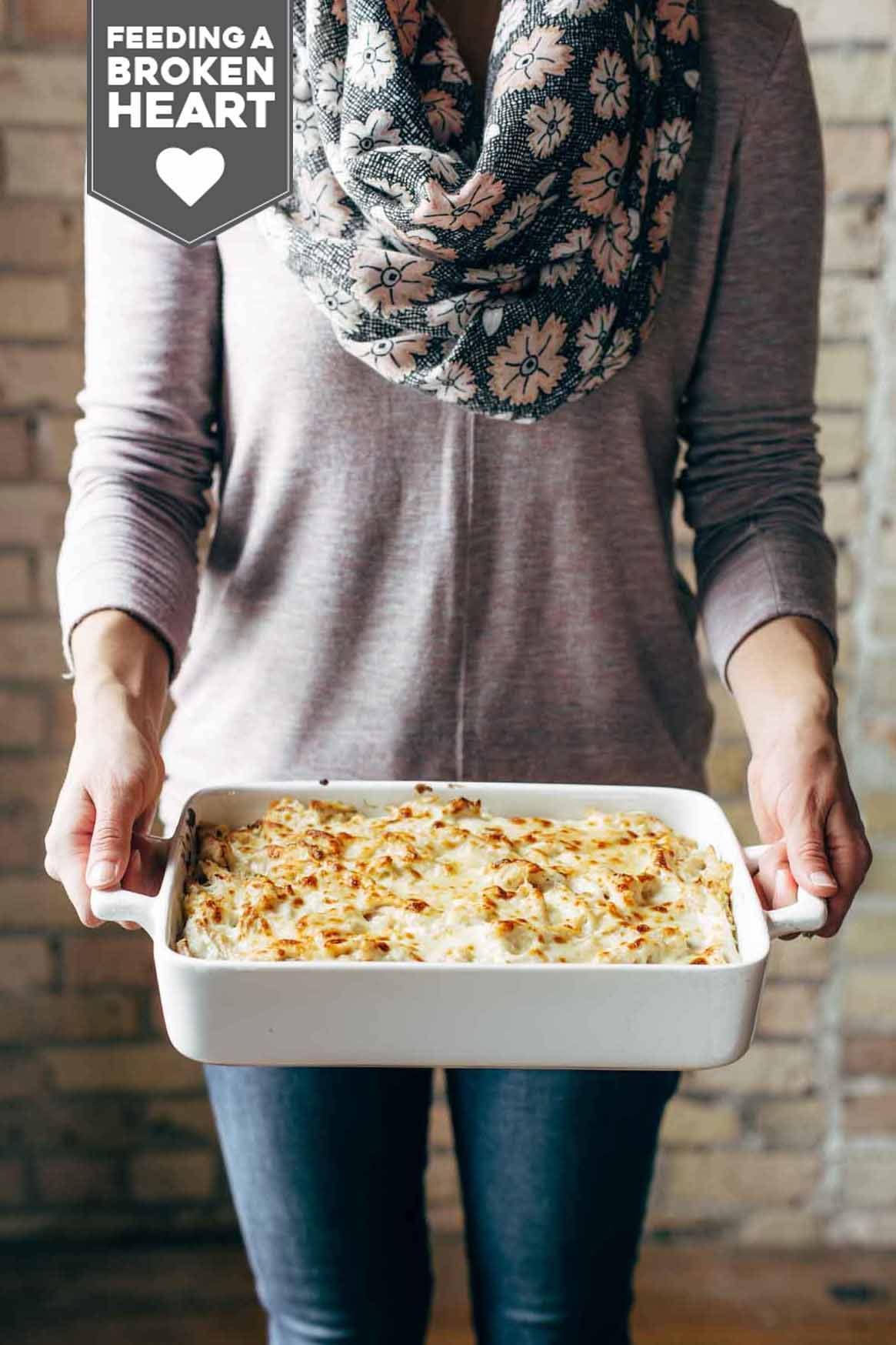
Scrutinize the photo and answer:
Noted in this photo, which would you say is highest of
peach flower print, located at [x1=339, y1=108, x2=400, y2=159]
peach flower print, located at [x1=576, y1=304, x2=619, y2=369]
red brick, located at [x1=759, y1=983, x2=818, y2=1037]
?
peach flower print, located at [x1=339, y1=108, x2=400, y2=159]

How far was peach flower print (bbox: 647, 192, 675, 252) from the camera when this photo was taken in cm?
89

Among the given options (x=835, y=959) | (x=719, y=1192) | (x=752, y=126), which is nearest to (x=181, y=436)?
(x=752, y=126)

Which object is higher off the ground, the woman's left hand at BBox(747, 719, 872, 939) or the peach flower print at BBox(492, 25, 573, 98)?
the peach flower print at BBox(492, 25, 573, 98)

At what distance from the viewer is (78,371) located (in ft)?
4.43

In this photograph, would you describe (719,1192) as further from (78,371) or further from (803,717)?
(78,371)

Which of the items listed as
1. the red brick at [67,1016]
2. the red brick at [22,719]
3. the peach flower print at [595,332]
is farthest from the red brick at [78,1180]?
the peach flower print at [595,332]

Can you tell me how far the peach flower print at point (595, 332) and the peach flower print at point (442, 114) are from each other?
0.14m

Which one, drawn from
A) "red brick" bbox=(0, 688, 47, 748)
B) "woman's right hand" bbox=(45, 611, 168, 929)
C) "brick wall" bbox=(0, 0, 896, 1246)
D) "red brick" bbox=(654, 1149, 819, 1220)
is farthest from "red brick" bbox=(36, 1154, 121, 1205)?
"woman's right hand" bbox=(45, 611, 168, 929)

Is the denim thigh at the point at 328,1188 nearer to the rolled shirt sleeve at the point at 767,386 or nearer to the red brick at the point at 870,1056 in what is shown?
the rolled shirt sleeve at the point at 767,386

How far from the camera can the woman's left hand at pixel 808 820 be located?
2.49ft

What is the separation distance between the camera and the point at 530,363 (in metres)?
0.87

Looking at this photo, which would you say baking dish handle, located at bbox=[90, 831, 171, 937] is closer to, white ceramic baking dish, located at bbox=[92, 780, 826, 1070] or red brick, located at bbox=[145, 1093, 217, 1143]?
white ceramic baking dish, located at bbox=[92, 780, 826, 1070]

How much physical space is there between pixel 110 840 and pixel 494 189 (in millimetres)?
426

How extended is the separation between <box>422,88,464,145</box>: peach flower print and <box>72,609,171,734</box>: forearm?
347 mm
